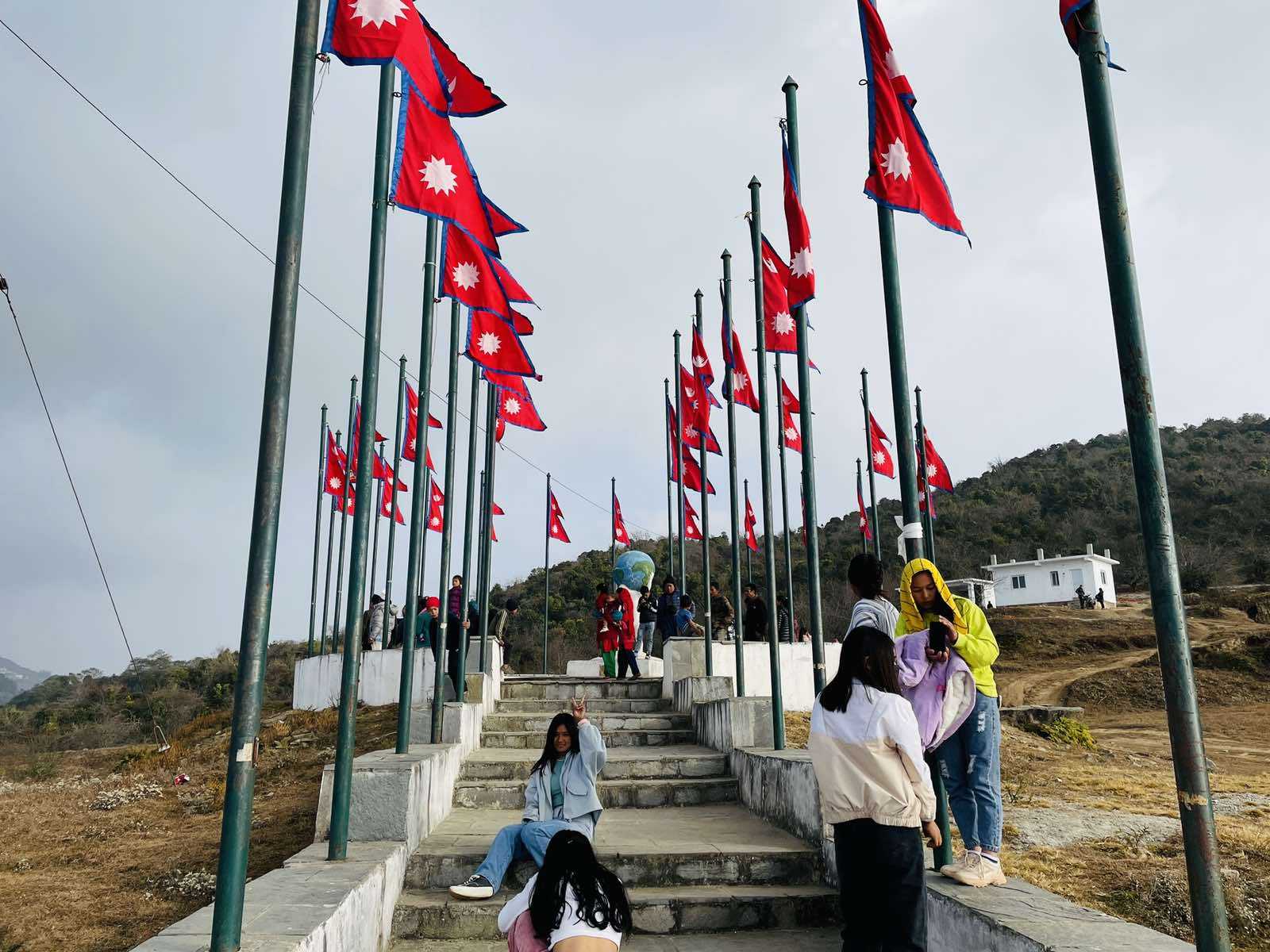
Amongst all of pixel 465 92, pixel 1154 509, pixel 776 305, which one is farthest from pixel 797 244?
pixel 1154 509

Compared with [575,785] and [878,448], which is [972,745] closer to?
[575,785]

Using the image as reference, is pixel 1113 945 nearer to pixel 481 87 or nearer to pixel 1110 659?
pixel 481 87

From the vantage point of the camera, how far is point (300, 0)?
436 centimetres

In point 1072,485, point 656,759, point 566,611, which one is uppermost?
point 1072,485

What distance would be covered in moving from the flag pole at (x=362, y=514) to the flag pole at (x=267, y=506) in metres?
1.52

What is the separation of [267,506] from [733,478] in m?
7.40

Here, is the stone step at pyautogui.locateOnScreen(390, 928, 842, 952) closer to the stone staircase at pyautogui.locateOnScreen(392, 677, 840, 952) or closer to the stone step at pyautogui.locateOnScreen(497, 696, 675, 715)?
the stone staircase at pyautogui.locateOnScreen(392, 677, 840, 952)

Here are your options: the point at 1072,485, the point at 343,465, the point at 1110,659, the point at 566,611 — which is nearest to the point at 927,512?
the point at 343,465

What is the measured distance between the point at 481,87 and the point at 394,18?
4.39ft

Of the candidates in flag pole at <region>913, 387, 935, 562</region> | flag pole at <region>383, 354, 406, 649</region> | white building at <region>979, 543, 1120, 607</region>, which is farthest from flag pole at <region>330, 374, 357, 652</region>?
white building at <region>979, 543, 1120, 607</region>

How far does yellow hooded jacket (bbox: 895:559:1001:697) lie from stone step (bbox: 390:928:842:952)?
6.76ft

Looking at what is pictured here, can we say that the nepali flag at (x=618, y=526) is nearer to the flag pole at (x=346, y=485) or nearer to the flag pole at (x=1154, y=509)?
the flag pole at (x=346, y=485)

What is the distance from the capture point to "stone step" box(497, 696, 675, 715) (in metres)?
12.1

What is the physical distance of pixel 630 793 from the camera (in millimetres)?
8383
